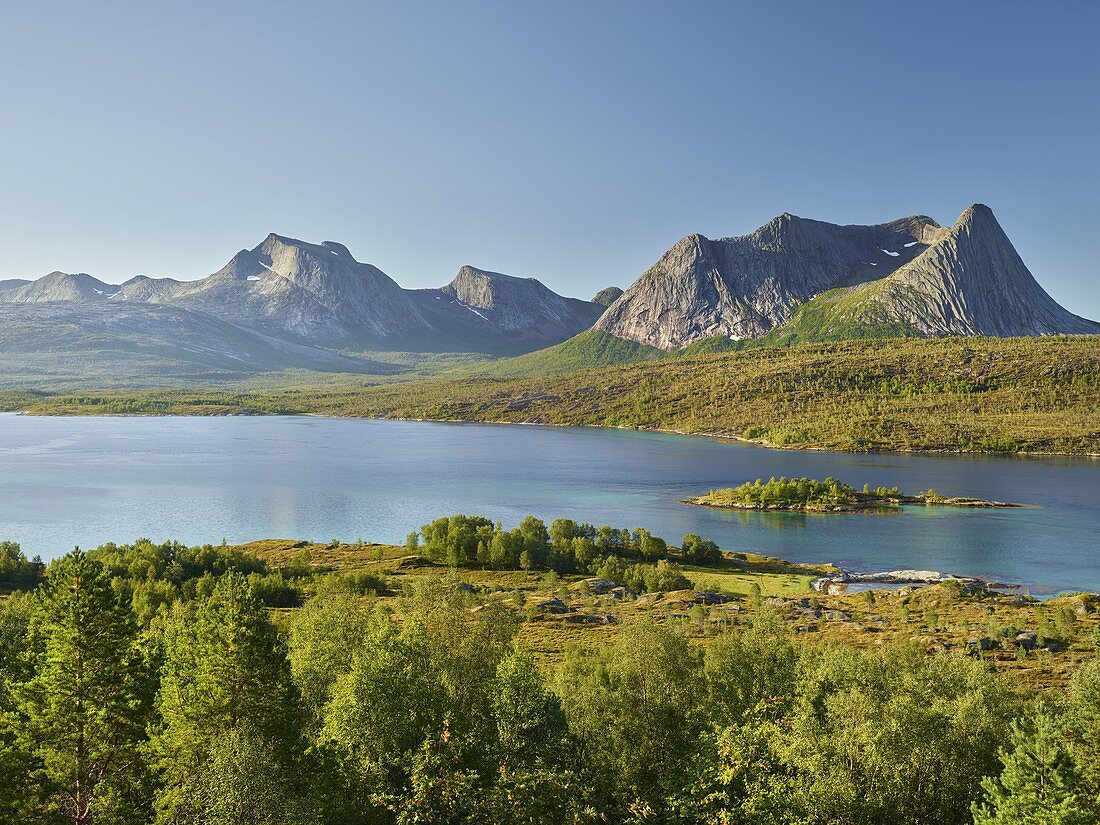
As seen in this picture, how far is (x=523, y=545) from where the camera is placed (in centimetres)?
8856

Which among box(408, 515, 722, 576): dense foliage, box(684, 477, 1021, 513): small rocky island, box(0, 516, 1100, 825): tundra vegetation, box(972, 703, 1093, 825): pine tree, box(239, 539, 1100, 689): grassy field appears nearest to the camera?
box(972, 703, 1093, 825): pine tree

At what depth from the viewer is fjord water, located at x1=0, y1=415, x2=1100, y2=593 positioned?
94.9 m

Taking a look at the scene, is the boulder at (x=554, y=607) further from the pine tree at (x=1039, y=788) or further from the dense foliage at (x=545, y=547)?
the pine tree at (x=1039, y=788)

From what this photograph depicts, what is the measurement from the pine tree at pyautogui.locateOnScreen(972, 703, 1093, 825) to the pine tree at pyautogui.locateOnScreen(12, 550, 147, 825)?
25.5 meters

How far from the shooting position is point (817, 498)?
120 metres

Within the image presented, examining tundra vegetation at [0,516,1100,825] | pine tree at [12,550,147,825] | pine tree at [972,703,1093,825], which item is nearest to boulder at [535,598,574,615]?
tundra vegetation at [0,516,1100,825]

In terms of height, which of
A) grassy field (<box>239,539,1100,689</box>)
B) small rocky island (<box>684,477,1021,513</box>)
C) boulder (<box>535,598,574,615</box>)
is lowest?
boulder (<box>535,598,574,615</box>)

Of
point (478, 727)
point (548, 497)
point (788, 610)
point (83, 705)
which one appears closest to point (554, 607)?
point (788, 610)

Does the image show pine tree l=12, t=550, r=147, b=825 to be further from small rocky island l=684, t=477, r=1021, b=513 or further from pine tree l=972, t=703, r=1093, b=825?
small rocky island l=684, t=477, r=1021, b=513

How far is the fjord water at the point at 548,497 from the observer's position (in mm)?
94875

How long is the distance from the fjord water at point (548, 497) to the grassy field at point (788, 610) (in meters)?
12.4

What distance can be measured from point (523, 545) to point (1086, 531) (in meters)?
77.9

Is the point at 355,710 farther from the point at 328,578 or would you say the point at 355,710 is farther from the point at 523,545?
the point at 523,545

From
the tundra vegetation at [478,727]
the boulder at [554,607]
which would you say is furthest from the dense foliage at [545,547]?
the tundra vegetation at [478,727]
